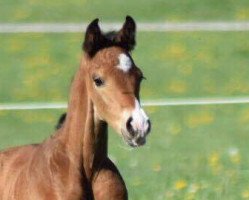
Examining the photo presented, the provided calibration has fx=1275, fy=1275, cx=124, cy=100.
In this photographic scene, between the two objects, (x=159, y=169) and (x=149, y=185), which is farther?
(x=159, y=169)

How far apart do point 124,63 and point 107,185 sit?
90 centimetres

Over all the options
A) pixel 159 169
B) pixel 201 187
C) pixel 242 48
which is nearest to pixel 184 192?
pixel 201 187

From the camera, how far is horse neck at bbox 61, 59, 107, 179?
866 centimetres

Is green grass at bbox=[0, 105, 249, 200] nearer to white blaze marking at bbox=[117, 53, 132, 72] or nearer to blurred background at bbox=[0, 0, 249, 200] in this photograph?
blurred background at bbox=[0, 0, 249, 200]

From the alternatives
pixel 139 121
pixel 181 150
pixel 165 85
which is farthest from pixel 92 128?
pixel 165 85

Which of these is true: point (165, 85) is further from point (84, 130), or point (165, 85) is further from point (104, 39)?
point (104, 39)

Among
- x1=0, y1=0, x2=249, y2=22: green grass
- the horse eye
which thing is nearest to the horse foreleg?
the horse eye

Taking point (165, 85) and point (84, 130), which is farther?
point (165, 85)

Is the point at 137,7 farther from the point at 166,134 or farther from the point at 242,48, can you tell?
the point at 166,134

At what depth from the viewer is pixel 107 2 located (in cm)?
2605

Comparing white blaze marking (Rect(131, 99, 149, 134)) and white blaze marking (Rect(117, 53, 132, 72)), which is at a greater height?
white blaze marking (Rect(117, 53, 132, 72))

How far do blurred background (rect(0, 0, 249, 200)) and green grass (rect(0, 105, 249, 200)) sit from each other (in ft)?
0.04

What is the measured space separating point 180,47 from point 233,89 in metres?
3.09

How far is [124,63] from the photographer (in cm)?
825
